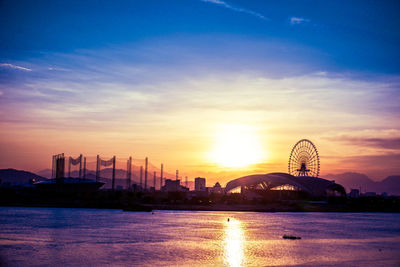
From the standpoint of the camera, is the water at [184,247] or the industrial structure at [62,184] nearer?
the water at [184,247]

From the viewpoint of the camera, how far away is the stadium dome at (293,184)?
162 metres

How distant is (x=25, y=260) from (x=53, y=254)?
379 cm

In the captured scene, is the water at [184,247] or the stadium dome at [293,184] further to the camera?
the stadium dome at [293,184]

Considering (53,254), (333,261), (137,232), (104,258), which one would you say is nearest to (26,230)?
(137,232)

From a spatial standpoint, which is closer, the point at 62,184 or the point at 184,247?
the point at 184,247

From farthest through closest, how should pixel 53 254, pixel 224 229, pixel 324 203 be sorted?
1. pixel 324 203
2. pixel 224 229
3. pixel 53 254

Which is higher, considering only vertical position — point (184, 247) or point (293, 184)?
point (293, 184)

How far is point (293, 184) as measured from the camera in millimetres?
162250

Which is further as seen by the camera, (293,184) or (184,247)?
(293,184)

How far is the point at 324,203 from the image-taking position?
510ft

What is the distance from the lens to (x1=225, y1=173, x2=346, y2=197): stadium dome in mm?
162500

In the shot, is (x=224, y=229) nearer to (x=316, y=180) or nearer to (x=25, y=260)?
(x=25, y=260)

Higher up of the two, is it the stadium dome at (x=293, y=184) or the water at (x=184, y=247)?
the stadium dome at (x=293, y=184)

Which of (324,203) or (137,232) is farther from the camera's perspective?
(324,203)
